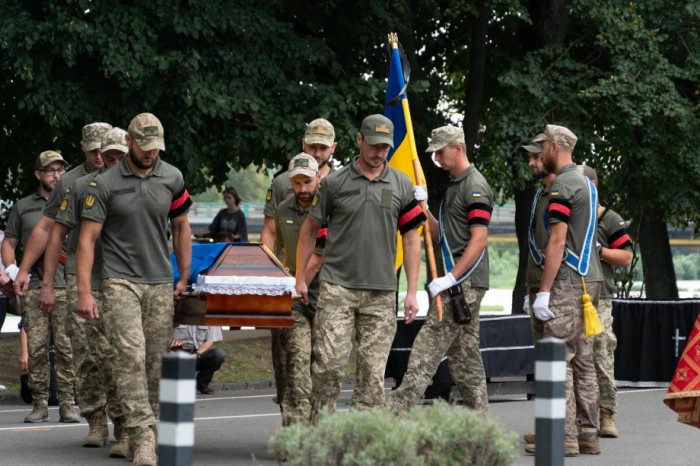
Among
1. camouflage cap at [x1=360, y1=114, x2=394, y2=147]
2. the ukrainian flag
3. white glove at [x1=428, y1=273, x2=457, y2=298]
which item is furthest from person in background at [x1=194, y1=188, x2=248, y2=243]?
camouflage cap at [x1=360, y1=114, x2=394, y2=147]

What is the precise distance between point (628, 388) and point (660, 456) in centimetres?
697

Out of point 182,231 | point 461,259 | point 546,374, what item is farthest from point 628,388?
point 546,374

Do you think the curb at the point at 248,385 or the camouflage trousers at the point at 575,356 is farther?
the curb at the point at 248,385

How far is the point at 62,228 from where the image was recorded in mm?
8797

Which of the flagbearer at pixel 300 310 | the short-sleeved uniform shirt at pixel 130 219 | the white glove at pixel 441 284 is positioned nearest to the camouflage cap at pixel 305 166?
the flagbearer at pixel 300 310

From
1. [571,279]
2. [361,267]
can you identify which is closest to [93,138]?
[361,267]

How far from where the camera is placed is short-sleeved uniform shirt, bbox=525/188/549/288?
9.82 meters

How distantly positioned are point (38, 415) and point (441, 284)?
4747 millimetres

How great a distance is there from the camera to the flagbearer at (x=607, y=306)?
426 inches

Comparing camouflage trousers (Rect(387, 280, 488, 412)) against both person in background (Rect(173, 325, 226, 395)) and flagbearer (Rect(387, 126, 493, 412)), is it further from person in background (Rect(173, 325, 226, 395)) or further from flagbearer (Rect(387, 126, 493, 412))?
person in background (Rect(173, 325, 226, 395))

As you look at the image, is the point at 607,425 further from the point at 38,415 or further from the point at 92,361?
the point at 38,415

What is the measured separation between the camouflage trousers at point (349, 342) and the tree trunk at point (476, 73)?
45.5 ft

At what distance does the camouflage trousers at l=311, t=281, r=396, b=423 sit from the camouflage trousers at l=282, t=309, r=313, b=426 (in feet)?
2.50

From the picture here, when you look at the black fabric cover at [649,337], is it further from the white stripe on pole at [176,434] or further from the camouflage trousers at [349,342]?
the white stripe on pole at [176,434]
